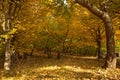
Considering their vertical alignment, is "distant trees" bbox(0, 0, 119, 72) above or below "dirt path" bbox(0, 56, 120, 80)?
above

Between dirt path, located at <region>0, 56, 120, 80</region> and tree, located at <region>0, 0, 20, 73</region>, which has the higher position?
tree, located at <region>0, 0, 20, 73</region>

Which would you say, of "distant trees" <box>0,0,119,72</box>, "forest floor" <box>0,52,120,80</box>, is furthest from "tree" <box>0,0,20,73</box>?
"forest floor" <box>0,52,120,80</box>

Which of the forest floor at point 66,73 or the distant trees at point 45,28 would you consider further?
the distant trees at point 45,28

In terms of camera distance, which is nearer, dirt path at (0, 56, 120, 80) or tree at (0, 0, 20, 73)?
dirt path at (0, 56, 120, 80)

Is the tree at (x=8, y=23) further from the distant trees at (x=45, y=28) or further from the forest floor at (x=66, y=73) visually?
the forest floor at (x=66, y=73)

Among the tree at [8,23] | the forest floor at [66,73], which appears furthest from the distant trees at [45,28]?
the forest floor at [66,73]

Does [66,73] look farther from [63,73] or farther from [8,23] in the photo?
[8,23]

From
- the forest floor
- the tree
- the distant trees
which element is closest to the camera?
the forest floor

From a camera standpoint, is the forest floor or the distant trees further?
the distant trees

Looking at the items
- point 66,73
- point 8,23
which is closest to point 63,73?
point 66,73

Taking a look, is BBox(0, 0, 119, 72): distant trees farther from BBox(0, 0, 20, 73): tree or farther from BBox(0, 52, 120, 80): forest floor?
BBox(0, 52, 120, 80): forest floor

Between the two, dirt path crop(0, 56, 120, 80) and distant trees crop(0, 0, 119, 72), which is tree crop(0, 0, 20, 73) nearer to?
distant trees crop(0, 0, 119, 72)

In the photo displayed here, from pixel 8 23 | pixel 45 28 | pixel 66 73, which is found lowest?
pixel 66 73

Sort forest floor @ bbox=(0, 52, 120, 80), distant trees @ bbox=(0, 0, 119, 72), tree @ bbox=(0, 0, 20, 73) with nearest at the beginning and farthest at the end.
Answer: forest floor @ bbox=(0, 52, 120, 80) < tree @ bbox=(0, 0, 20, 73) < distant trees @ bbox=(0, 0, 119, 72)
